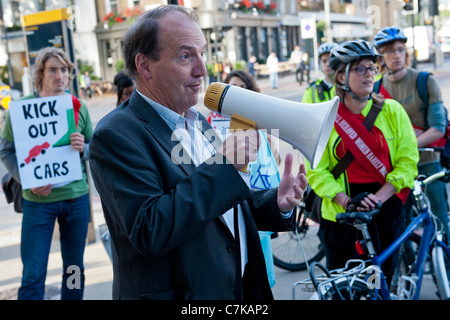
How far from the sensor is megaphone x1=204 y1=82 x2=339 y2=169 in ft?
5.36

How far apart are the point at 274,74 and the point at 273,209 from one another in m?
26.0

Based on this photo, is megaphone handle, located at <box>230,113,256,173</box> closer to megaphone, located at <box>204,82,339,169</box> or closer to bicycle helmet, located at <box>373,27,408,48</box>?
megaphone, located at <box>204,82,339,169</box>

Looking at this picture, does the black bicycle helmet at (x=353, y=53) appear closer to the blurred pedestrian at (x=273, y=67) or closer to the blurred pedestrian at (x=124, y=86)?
the blurred pedestrian at (x=124, y=86)

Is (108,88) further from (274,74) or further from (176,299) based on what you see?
(176,299)

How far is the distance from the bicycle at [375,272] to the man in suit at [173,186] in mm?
1090

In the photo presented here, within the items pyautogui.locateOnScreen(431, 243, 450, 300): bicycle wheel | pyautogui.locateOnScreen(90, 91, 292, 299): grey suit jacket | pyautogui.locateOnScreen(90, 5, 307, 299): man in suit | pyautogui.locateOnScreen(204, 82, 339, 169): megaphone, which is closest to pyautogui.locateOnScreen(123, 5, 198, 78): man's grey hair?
pyautogui.locateOnScreen(90, 5, 307, 299): man in suit

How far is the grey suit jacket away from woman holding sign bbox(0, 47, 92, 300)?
2159 mm

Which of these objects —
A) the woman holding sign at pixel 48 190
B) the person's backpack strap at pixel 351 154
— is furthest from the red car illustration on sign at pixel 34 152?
the person's backpack strap at pixel 351 154

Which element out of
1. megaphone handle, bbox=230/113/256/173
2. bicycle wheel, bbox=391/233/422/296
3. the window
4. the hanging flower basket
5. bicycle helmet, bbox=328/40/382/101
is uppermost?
the window

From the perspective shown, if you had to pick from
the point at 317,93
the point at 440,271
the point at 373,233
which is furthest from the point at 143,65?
the point at 317,93

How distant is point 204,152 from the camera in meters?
1.77

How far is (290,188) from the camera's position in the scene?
1772 mm

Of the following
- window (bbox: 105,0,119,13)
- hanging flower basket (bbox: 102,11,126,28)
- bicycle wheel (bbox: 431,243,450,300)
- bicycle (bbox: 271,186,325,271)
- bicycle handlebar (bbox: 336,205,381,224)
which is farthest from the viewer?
window (bbox: 105,0,119,13)

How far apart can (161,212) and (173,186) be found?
0.42 feet
